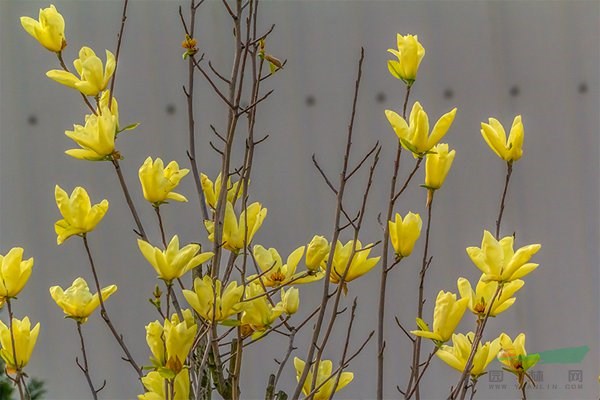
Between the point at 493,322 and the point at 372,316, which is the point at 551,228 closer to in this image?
the point at 493,322

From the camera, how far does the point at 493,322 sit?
7.14 ft

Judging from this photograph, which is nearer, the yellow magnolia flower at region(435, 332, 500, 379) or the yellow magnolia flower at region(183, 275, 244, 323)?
the yellow magnolia flower at region(183, 275, 244, 323)

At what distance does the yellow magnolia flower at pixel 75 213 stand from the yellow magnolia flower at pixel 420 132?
311 mm

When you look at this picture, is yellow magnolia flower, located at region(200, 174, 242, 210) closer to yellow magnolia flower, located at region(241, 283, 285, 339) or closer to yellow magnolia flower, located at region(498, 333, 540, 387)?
yellow magnolia flower, located at region(241, 283, 285, 339)

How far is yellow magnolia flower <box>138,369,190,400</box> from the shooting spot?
→ 0.77 metres

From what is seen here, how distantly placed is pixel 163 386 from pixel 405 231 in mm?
291

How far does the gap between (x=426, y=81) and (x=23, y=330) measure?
1.58 meters

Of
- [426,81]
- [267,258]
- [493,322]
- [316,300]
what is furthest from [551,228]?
[267,258]

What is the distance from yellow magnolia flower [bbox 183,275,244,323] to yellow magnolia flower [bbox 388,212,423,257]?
186 mm

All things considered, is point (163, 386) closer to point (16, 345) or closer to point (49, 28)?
point (16, 345)

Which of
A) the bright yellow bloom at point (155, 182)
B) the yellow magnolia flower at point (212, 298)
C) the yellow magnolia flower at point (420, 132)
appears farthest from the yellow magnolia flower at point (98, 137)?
the yellow magnolia flower at point (420, 132)

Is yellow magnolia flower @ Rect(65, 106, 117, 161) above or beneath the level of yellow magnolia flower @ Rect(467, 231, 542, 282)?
above

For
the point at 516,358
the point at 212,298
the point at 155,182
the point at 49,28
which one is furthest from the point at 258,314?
the point at 49,28

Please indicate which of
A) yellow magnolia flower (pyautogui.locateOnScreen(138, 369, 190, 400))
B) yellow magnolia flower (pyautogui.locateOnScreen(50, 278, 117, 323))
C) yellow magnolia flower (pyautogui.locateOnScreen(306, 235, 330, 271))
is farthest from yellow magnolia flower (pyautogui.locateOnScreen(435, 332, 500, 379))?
yellow magnolia flower (pyautogui.locateOnScreen(50, 278, 117, 323))
